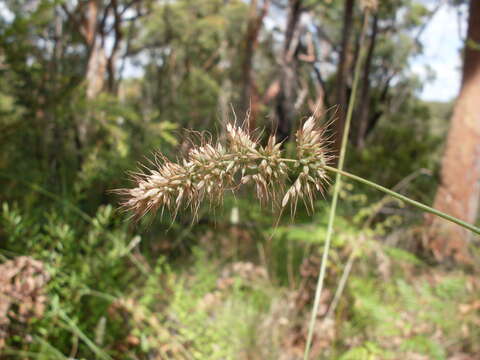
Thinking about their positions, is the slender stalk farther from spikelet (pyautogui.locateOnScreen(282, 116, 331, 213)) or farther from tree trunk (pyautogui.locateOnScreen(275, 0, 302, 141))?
tree trunk (pyautogui.locateOnScreen(275, 0, 302, 141))

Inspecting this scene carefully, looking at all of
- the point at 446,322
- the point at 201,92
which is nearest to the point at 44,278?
the point at 446,322

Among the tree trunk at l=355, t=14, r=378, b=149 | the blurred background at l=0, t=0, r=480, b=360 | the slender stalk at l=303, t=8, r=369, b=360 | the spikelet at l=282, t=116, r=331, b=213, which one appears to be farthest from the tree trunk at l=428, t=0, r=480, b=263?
the tree trunk at l=355, t=14, r=378, b=149

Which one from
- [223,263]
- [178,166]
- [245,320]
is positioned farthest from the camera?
[223,263]

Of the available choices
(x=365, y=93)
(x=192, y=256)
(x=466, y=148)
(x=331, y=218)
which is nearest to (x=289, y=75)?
(x=365, y=93)

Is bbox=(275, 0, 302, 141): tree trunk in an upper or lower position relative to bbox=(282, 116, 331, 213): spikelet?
upper

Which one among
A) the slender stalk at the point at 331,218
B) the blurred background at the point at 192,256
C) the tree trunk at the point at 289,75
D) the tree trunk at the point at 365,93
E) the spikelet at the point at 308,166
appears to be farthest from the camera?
the tree trunk at the point at 365,93

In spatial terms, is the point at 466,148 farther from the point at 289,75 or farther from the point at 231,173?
the point at 289,75

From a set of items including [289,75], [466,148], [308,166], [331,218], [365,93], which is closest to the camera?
[308,166]

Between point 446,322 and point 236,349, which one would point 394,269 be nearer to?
point 446,322

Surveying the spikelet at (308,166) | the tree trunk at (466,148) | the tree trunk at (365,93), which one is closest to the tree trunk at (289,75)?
the tree trunk at (365,93)

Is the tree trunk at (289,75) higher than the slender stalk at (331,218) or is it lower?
higher

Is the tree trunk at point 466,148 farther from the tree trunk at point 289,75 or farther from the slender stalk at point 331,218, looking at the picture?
the tree trunk at point 289,75
